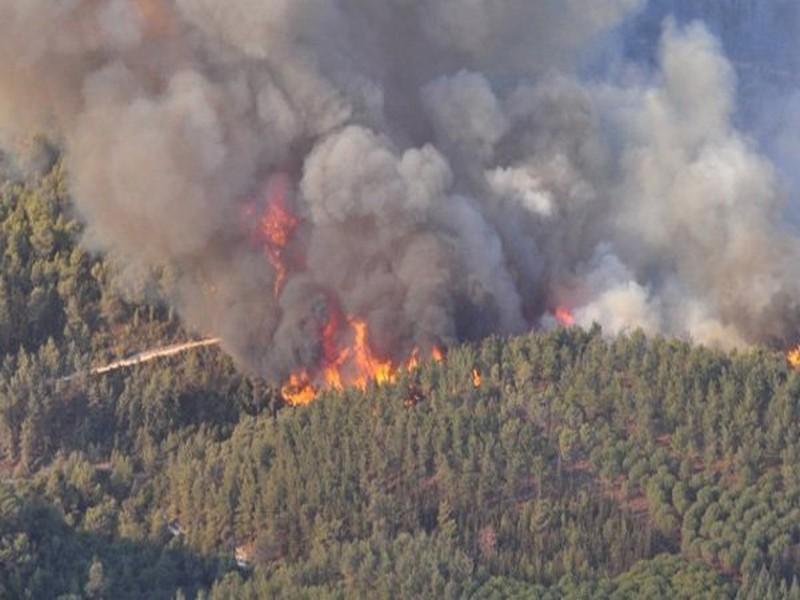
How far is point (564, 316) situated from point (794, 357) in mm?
5016

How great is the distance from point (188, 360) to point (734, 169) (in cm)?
1381

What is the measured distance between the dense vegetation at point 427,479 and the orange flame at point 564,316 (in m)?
4.35

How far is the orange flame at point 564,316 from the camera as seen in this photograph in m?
61.9

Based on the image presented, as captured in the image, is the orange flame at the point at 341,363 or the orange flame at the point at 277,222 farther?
the orange flame at the point at 277,222

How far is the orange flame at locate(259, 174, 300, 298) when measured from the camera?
62.3 metres

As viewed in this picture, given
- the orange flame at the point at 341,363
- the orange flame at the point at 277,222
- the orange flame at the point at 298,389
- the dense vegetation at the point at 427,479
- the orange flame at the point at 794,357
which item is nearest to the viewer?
the dense vegetation at the point at 427,479

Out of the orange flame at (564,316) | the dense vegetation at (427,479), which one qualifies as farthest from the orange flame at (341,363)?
the orange flame at (564,316)

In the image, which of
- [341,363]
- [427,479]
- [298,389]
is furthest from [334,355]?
[427,479]

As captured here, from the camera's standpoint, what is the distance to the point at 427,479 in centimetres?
5288

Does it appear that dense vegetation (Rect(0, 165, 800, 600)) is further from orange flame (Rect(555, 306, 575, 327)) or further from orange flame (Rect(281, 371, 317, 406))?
orange flame (Rect(555, 306, 575, 327))

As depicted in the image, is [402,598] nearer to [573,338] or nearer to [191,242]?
[573,338]

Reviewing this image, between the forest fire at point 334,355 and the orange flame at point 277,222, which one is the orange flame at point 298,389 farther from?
the orange flame at point 277,222

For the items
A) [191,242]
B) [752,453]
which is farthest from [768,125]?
[752,453]

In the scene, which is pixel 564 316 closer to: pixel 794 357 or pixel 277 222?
pixel 794 357
